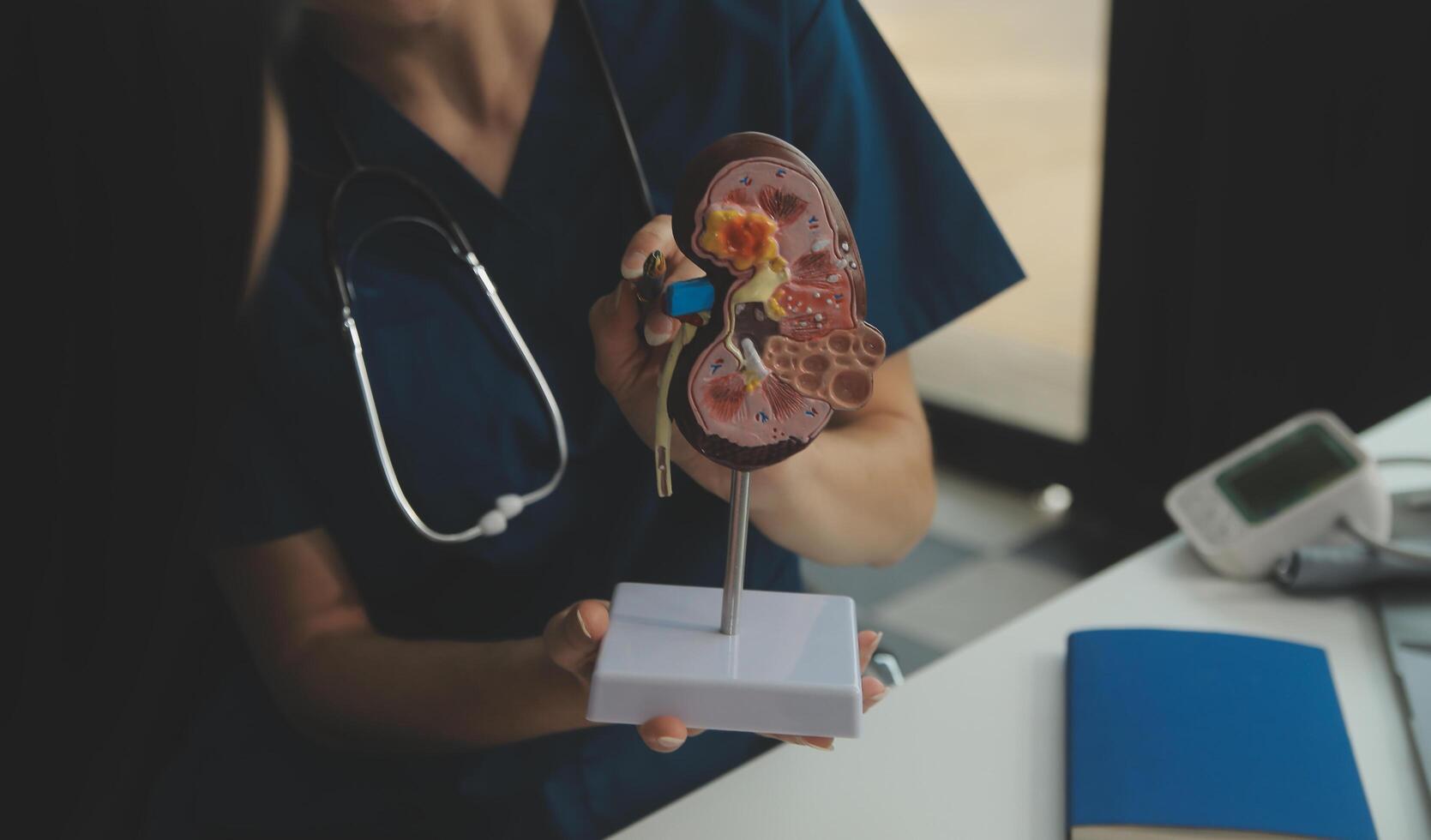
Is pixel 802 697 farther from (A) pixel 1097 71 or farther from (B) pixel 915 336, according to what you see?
(A) pixel 1097 71

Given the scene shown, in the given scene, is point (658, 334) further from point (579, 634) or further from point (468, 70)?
point (468, 70)

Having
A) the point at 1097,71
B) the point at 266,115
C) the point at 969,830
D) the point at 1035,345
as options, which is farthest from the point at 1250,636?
the point at 1035,345

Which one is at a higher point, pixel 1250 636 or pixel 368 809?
pixel 1250 636

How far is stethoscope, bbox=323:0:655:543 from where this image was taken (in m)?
0.69

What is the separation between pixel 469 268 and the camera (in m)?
0.73

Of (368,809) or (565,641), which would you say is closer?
(565,641)

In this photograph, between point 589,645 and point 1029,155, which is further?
point 1029,155

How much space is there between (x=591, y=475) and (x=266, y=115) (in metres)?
0.54

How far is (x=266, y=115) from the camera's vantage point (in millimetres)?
229

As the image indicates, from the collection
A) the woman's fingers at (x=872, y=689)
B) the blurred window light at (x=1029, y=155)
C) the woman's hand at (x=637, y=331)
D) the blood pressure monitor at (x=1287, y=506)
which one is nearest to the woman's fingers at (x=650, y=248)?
the woman's hand at (x=637, y=331)

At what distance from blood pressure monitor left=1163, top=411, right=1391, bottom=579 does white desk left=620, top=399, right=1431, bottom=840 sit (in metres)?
0.03

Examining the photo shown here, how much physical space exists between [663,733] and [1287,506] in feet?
1.75

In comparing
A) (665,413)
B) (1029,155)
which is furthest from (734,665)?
(1029,155)

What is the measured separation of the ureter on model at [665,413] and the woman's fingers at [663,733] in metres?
0.10
